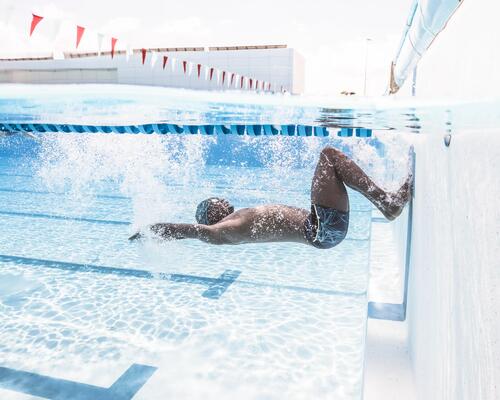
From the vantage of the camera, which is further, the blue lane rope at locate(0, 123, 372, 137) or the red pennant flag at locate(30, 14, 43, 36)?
the blue lane rope at locate(0, 123, 372, 137)

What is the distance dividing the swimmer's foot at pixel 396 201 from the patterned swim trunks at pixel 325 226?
1.06ft

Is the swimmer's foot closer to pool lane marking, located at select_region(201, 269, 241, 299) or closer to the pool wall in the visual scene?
the pool wall

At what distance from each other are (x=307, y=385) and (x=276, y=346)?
64 centimetres

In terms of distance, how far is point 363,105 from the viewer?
4559 mm

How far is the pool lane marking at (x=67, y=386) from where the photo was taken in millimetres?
3348

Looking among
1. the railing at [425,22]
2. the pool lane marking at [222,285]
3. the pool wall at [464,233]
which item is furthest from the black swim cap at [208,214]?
the railing at [425,22]

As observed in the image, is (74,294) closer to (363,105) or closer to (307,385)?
(307,385)

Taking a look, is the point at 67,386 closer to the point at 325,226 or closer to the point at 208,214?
the point at 208,214

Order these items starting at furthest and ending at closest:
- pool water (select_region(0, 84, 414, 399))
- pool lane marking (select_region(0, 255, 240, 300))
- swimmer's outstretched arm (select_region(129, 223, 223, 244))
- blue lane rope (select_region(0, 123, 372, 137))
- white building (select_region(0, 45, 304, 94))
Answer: white building (select_region(0, 45, 304, 94)) < blue lane rope (select_region(0, 123, 372, 137)) < pool lane marking (select_region(0, 255, 240, 300)) < pool water (select_region(0, 84, 414, 399)) < swimmer's outstretched arm (select_region(129, 223, 223, 244))

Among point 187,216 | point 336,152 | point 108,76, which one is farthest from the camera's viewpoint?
point 108,76

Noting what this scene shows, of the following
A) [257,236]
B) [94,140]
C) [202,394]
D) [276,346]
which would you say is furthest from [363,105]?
[94,140]

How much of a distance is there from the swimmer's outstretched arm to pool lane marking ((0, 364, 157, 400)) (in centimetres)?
117

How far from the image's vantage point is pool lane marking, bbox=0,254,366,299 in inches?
211

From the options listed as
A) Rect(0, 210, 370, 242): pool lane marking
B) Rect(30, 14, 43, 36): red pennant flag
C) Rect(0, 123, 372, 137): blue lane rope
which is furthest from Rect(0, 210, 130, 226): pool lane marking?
Rect(30, 14, 43, 36): red pennant flag
